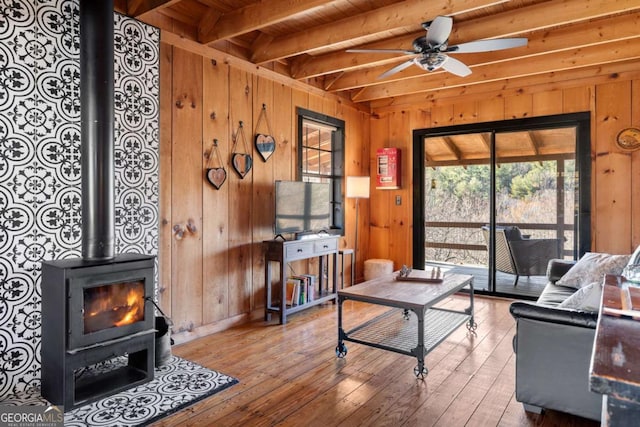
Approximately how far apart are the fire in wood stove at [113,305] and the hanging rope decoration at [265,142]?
6.35ft

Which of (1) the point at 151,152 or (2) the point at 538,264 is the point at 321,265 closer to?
(1) the point at 151,152

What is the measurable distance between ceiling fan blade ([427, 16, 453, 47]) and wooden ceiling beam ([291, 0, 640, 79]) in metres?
0.90

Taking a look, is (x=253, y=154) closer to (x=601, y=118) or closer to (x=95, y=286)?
(x=95, y=286)

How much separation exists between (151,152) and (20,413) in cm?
186

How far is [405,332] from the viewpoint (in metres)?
3.43

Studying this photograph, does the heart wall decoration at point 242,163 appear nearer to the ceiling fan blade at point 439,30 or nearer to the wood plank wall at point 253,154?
the wood plank wall at point 253,154

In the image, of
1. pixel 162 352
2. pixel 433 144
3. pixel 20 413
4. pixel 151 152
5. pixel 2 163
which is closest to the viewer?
pixel 20 413

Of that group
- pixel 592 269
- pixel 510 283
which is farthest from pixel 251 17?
pixel 510 283

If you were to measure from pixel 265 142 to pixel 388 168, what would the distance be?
225 centimetres

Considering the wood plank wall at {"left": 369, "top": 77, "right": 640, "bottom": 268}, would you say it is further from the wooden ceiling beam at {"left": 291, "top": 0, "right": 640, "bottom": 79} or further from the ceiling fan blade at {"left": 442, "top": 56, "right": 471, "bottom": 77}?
the ceiling fan blade at {"left": 442, "top": 56, "right": 471, "bottom": 77}

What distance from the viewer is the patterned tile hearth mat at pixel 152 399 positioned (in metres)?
2.17

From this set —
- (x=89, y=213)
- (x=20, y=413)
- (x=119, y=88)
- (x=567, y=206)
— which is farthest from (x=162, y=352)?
(x=567, y=206)

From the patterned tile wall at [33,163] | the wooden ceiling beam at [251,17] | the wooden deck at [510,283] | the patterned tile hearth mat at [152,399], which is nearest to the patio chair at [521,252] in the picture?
the wooden deck at [510,283]

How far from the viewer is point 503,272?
16.7ft
